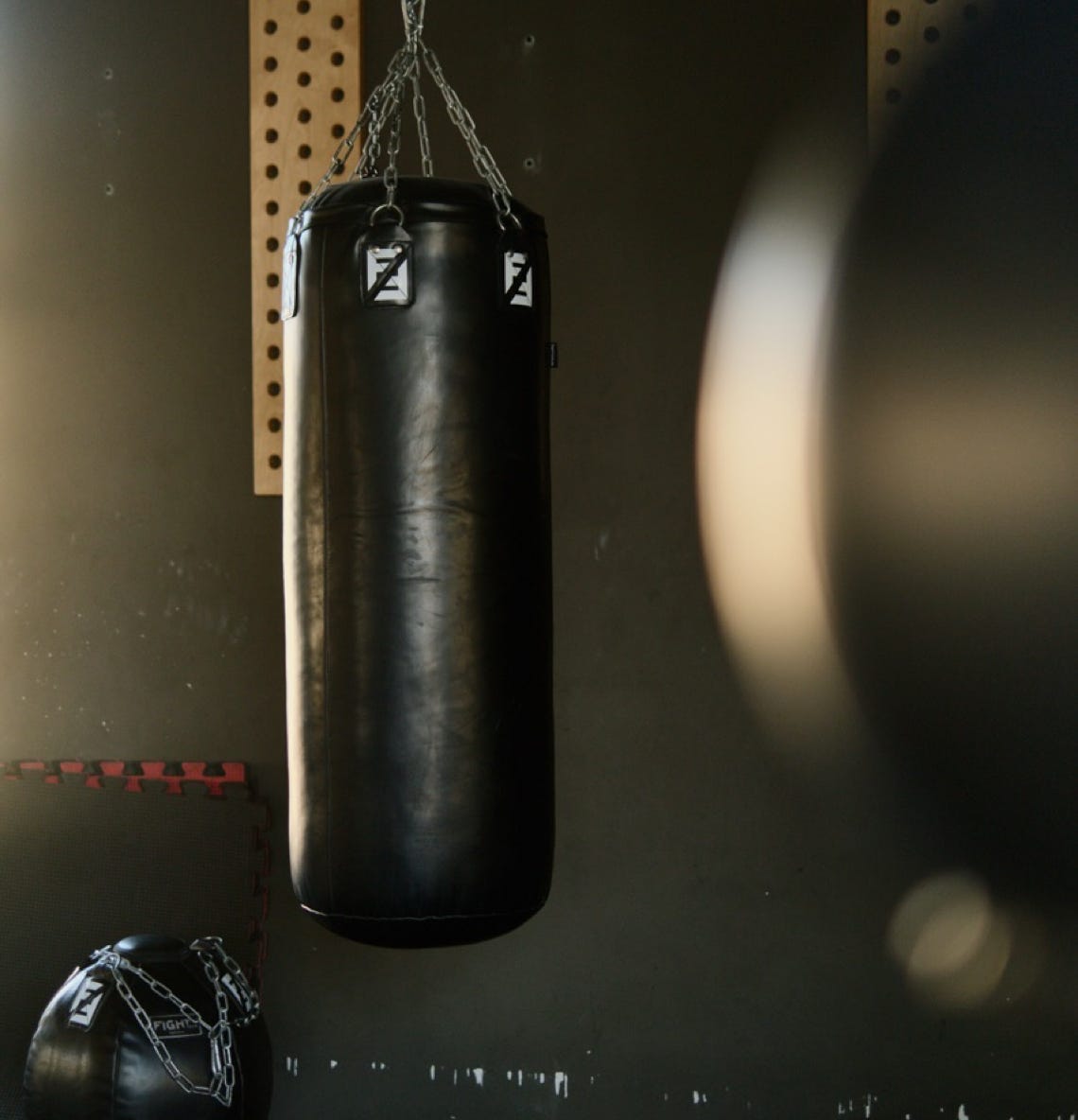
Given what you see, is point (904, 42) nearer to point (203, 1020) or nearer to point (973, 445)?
point (973, 445)

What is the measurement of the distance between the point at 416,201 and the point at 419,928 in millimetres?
1106

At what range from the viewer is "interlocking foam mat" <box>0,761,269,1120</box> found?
126 inches

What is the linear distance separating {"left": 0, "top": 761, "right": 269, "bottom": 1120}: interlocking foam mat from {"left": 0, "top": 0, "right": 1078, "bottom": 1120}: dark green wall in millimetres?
82

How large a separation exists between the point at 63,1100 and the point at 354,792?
100 cm

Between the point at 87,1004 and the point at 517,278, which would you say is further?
the point at 87,1004

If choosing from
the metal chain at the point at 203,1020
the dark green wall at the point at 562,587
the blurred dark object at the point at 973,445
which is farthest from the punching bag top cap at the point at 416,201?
the metal chain at the point at 203,1020

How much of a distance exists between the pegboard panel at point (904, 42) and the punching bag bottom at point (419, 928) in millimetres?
1859

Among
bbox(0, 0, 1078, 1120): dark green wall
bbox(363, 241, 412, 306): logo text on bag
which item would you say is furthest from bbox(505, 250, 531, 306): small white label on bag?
bbox(0, 0, 1078, 1120): dark green wall

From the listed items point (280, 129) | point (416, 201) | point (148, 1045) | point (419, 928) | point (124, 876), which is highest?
point (280, 129)

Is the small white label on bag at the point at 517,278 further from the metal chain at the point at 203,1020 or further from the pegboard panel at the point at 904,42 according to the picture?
the metal chain at the point at 203,1020

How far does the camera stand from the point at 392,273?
6.88 ft

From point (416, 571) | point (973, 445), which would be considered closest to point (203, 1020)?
point (416, 571)

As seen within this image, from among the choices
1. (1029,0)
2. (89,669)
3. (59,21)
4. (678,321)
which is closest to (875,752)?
(678,321)

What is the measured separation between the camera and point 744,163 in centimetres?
303
